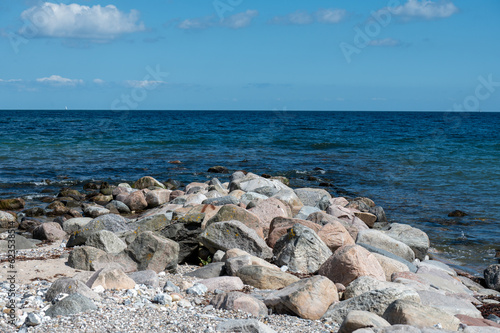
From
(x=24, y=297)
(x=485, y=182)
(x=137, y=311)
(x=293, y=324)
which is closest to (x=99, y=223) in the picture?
(x=24, y=297)

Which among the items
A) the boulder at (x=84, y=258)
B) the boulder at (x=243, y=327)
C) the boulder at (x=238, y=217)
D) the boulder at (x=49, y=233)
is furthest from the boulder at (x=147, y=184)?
the boulder at (x=243, y=327)

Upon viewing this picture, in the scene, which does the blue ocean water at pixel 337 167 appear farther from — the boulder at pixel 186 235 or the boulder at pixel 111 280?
the boulder at pixel 111 280

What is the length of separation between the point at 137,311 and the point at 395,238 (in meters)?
6.53

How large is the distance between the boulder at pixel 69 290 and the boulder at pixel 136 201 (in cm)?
872

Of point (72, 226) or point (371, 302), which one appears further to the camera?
point (72, 226)

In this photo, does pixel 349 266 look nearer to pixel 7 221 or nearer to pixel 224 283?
pixel 224 283

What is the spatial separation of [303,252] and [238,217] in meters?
1.60

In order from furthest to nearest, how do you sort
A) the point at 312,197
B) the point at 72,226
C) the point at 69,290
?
1. the point at 312,197
2. the point at 72,226
3. the point at 69,290

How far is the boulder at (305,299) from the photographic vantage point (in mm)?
5195

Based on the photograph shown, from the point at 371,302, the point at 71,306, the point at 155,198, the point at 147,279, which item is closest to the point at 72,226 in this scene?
the point at 155,198

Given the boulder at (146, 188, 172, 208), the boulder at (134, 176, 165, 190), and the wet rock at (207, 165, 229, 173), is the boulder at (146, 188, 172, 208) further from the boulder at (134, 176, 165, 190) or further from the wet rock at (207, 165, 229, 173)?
the wet rock at (207, 165, 229, 173)

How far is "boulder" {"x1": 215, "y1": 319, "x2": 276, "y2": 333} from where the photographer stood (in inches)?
172

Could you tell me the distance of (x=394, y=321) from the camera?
489 centimetres

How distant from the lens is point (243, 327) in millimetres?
4391
